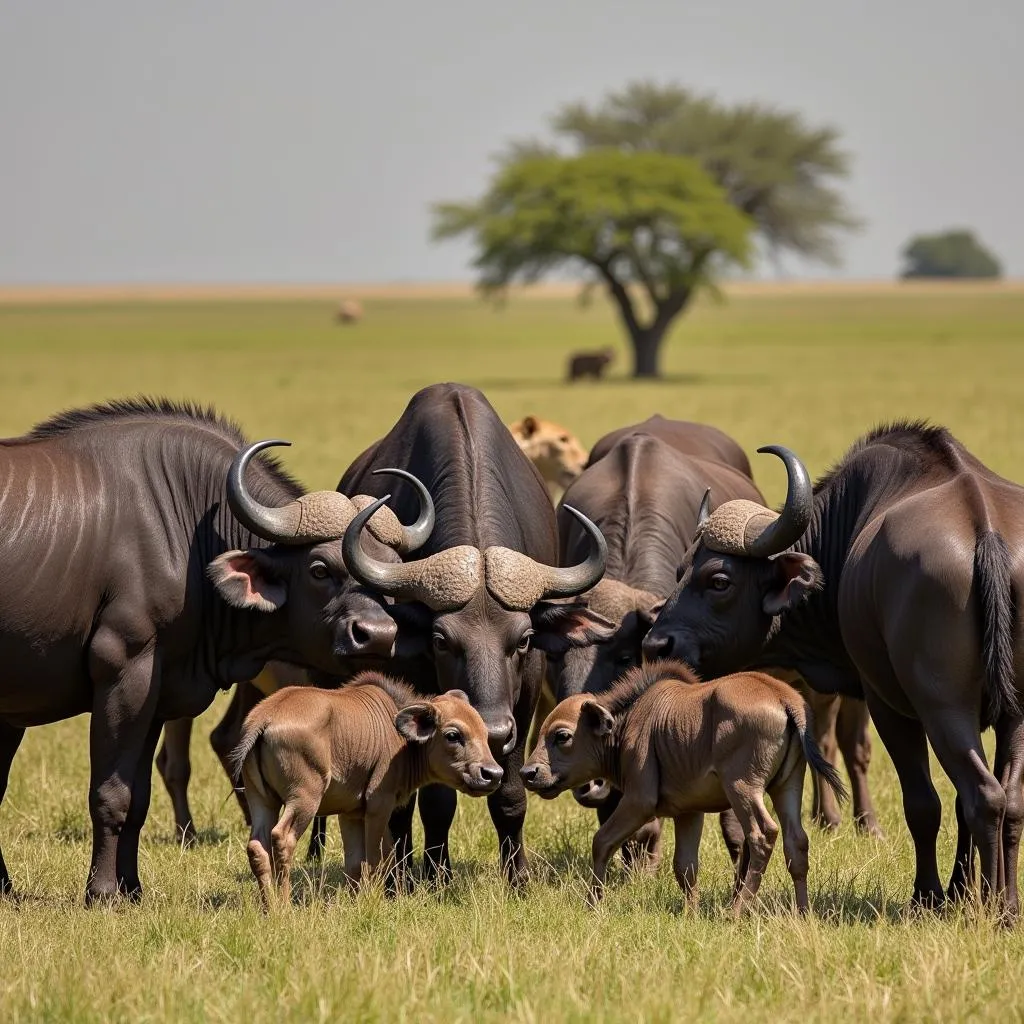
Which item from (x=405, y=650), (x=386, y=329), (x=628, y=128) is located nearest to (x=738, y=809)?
(x=405, y=650)

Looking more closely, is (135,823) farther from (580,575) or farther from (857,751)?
(857,751)

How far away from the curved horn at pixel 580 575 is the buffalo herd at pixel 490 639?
0.06ft

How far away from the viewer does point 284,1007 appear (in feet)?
18.7

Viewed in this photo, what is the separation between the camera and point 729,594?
8453mm

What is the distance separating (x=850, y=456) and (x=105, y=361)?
59.1 m

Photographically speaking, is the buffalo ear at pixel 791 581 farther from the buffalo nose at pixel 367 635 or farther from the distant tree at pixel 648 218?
the distant tree at pixel 648 218

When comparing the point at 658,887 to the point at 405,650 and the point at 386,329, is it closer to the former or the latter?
the point at 405,650

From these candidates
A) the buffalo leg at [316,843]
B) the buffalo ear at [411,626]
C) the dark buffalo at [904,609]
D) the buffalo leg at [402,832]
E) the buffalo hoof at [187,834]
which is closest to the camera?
the dark buffalo at [904,609]

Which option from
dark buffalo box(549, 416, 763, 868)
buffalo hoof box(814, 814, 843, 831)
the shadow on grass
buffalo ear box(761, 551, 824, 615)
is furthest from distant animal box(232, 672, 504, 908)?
the shadow on grass

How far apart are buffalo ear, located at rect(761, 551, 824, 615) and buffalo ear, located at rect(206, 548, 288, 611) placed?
227 centimetres

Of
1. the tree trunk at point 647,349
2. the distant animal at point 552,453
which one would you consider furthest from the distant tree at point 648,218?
the distant animal at point 552,453

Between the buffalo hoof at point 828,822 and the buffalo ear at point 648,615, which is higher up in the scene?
the buffalo ear at point 648,615

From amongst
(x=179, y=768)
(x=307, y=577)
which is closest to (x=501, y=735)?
(x=307, y=577)

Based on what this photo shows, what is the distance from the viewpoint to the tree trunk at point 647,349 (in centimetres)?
6291
